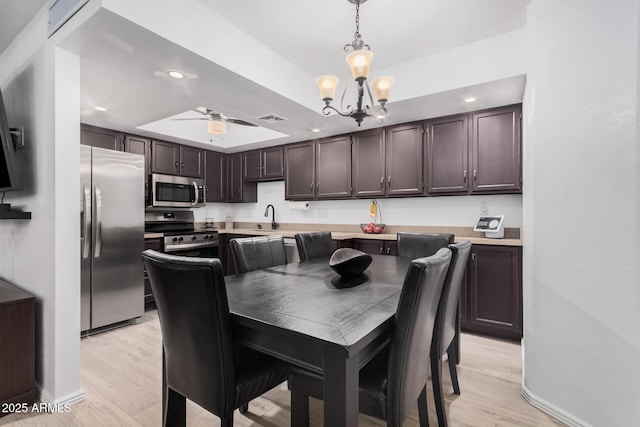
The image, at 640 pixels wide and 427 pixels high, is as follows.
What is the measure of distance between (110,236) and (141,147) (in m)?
1.65

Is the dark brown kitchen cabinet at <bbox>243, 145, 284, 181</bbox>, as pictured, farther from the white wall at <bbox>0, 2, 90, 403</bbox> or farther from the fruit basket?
the white wall at <bbox>0, 2, 90, 403</bbox>

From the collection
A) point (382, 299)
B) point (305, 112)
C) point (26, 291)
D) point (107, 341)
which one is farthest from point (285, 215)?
point (382, 299)

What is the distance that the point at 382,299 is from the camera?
1468 millimetres

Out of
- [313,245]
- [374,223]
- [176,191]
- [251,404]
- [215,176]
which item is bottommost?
[251,404]

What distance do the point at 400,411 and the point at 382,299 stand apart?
0.44 meters

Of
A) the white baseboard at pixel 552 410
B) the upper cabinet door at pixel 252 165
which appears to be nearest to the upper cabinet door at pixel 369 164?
the upper cabinet door at pixel 252 165

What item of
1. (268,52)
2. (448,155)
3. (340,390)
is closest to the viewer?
(340,390)

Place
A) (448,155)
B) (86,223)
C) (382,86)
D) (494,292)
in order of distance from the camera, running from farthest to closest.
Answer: (448,155), (494,292), (86,223), (382,86)

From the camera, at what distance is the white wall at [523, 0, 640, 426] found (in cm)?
154

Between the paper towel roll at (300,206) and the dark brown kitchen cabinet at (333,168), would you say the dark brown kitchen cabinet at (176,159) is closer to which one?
the paper towel roll at (300,206)

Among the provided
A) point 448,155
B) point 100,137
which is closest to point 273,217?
point 100,137

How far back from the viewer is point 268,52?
2729mm

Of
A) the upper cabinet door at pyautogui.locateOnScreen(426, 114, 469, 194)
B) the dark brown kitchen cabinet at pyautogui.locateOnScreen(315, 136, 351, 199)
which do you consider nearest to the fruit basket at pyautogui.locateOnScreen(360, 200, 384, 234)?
the dark brown kitchen cabinet at pyautogui.locateOnScreen(315, 136, 351, 199)

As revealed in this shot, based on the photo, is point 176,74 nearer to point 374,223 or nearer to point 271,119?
point 271,119
